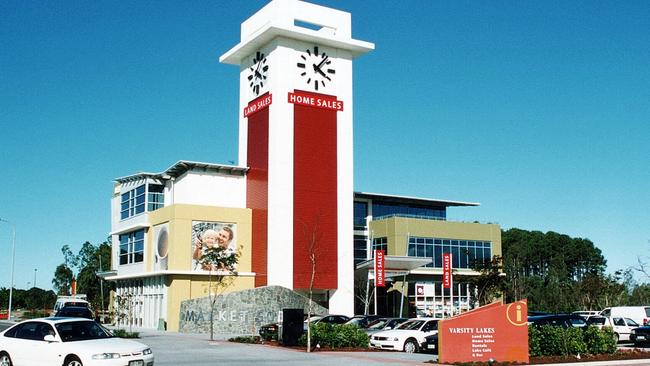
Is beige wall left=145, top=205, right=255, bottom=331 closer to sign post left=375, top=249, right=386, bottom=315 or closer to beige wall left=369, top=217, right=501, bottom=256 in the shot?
sign post left=375, top=249, right=386, bottom=315

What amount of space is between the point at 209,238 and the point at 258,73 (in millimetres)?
13567

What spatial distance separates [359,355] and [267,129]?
97.8ft

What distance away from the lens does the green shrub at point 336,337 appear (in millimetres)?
30141

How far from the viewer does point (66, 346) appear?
706 inches

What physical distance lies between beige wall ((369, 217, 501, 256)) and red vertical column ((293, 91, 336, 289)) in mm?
9585

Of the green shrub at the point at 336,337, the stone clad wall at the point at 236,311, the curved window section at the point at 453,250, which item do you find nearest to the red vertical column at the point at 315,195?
the stone clad wall at the point at 236,311

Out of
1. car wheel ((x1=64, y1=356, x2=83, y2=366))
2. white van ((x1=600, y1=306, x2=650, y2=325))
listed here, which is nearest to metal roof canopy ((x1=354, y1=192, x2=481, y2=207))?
white van ((x1=600, y1=306, x2=650, y2=325))

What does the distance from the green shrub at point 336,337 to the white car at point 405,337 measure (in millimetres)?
627

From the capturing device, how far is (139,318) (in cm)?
5662

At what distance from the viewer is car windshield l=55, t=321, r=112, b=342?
1856 cm

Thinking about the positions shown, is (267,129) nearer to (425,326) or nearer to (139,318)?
(139,318)

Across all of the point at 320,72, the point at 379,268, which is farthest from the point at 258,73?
the point at 379,268

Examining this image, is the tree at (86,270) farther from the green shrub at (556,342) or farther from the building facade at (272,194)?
the green shrub at (556,342)

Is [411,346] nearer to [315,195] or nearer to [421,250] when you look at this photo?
[315,195]
